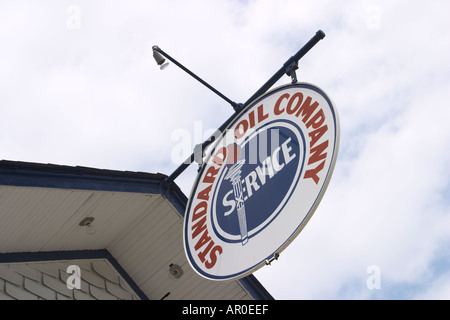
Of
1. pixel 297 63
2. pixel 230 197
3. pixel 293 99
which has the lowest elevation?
pixel 230 197

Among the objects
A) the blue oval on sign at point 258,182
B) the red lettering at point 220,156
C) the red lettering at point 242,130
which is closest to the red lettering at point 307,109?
the blue oval on sign at point 258,182

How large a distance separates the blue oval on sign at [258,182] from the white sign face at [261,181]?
10 millimetres

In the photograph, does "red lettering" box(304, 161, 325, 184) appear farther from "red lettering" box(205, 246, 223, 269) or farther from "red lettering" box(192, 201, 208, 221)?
"red lettering" box(192, 201, 208, 221)

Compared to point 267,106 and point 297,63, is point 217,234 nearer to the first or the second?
point 267,106

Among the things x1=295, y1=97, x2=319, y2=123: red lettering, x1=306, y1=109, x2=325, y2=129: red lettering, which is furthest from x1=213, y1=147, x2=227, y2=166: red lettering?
x1=306, y1=109, x2=325, y2=129: red lettering

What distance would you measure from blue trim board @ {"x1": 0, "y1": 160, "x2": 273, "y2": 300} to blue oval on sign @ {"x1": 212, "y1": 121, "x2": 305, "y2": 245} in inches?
60.9

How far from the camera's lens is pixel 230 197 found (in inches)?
268

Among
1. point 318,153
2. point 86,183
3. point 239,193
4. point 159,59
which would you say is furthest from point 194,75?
point 318,153

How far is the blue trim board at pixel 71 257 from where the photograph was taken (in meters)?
8.04

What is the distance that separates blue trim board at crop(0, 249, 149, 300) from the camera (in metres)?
8.04

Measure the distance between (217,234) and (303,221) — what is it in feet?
4.20

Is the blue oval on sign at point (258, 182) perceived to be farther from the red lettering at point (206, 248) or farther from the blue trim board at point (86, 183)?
the blue trim board at point (86, 183)

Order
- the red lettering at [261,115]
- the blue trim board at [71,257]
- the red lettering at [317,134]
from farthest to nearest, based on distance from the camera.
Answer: the blue trim board at [71,257] < the red lettering at [261,115] < the red lettering at [317,134]
